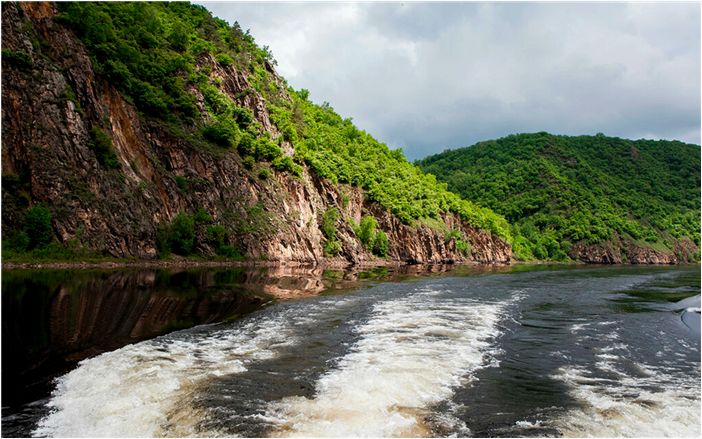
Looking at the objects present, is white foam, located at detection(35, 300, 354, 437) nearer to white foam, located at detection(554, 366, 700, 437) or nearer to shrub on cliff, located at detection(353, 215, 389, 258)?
white foam, located at detection(554, 366, 700, 437)

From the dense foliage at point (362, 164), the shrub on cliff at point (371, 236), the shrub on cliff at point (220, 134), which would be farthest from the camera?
the dense foliage at point (362, 164)

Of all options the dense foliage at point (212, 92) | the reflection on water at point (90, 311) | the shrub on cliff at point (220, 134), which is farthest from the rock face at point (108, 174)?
the reflection on water at point (90, 311)

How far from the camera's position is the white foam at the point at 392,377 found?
9.78m

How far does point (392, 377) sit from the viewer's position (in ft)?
42.5

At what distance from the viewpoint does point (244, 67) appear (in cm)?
8775

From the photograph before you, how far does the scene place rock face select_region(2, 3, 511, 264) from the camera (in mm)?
43938

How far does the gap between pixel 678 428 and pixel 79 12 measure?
64.0m

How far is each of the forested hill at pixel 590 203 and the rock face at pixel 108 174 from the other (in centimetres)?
8603

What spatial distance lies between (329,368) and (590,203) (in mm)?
166008

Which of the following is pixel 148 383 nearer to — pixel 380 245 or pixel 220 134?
pixel 220 134

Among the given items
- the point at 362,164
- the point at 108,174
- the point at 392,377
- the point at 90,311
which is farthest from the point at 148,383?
the point at 362,164

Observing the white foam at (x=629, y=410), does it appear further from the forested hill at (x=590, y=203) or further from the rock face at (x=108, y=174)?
the forested hill at (x=590, y=203)

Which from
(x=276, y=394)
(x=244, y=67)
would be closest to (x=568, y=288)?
(x=276, y=394)

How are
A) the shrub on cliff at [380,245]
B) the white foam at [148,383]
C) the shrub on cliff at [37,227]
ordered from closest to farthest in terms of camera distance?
the white foam at [148,383] → the shrub on cliff at [37,227] → the shrub on cliff at [380,245]
